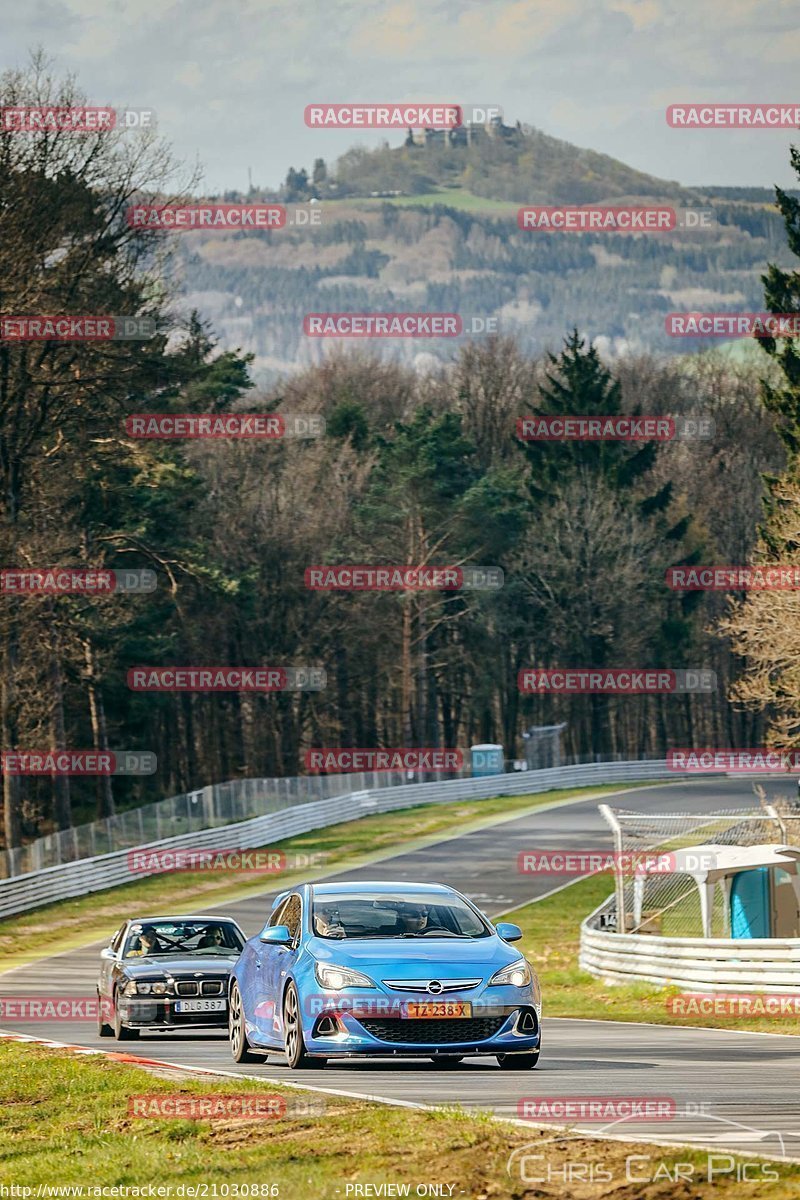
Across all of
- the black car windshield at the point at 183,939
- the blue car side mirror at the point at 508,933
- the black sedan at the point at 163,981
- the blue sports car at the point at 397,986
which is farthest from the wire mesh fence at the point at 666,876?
the blue sports car at the point at 397,986

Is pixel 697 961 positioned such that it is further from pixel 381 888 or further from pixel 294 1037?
pixel 294 1037

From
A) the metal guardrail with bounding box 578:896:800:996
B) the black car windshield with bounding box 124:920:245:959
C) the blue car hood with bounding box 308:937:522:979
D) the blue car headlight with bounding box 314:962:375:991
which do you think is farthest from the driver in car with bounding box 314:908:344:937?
the metal guardrail with bounding box 578:896:800:996

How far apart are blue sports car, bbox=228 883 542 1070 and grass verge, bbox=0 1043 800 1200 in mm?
1032

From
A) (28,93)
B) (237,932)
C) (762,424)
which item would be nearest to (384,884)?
(237,932)

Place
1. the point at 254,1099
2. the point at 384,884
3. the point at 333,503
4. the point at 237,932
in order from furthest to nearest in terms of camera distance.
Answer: the point at 333,503
the point at 237,932
the point at 384,884
the point at 254,1099

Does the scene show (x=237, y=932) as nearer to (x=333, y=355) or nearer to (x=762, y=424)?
(x=762, y=424)

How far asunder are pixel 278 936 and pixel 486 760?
6276cm

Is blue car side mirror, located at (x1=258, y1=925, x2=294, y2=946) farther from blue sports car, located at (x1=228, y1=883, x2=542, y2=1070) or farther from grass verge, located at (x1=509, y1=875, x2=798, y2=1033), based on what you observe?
grass verge, located at (x1=509, y1=875, x2=798, y2=1033)

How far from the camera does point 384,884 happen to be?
48.6 feet

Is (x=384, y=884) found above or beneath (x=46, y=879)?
above

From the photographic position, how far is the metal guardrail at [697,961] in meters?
22.3

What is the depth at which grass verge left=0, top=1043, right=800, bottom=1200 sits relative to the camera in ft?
26.9

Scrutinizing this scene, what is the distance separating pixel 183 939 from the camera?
65.3 feet

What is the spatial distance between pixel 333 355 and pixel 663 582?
3099 centimetres
